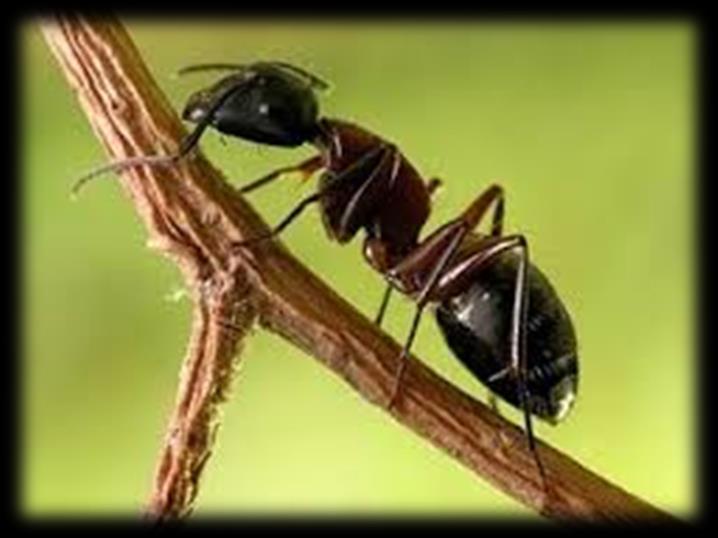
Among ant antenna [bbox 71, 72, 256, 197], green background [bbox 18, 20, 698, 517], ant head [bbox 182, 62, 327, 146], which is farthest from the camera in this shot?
green background [bbox 18, 20, 698, 517]

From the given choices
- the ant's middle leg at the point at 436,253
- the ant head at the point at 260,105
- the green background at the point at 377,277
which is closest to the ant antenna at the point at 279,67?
the ant head at the point at 260,105

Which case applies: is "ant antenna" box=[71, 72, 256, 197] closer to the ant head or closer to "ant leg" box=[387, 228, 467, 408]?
the ant head

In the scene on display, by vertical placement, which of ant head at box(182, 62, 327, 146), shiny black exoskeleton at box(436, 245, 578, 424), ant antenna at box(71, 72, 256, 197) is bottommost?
shiny black exoskeleton at box(436, 245, 578, 424)

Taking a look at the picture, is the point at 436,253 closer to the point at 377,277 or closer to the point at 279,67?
the point at 279,67

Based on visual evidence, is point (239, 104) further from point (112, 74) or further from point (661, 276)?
point (661, 276)

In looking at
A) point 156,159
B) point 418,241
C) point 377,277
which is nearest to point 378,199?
point 418,241

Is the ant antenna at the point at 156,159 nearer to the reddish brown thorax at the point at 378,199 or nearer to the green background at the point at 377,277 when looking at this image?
the reddish brown thorax at the point at 378,199

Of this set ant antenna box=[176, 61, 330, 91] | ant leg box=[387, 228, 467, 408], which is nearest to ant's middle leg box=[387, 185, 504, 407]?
ant leg box=[387, 228, 467, 408]
